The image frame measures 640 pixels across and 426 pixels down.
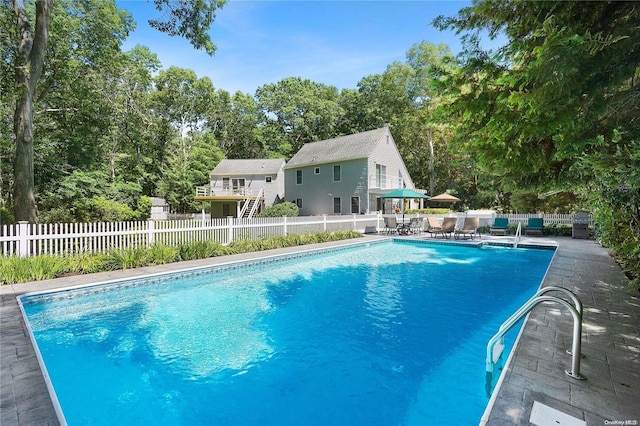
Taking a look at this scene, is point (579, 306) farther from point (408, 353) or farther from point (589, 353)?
point (408, 353)

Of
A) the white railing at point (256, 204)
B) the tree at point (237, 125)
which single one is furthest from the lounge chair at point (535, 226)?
the tree at point (237, 125)

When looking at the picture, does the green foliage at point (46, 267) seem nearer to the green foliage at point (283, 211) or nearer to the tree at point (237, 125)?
the green foliage at point (283, 211)

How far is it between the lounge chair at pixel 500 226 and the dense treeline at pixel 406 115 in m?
2.60

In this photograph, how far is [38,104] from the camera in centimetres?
1436

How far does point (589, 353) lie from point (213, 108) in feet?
143

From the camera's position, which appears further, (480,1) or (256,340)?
(256,340)

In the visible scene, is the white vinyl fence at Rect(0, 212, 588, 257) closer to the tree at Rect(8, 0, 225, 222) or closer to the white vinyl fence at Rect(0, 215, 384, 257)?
the white vinyl fence at Rect(0, 215, 384, 257)

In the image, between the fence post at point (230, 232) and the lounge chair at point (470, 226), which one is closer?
the fence post at point (230, 232)

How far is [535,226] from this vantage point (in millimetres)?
16594

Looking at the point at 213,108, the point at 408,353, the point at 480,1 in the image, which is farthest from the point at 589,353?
the point at 213,108

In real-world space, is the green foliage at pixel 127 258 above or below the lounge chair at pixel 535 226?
below

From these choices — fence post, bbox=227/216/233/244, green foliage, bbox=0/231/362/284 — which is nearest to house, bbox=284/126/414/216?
green foliage, bbox=0/231/362/284

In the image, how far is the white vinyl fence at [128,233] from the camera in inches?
303

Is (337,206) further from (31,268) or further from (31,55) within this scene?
(31,268)
